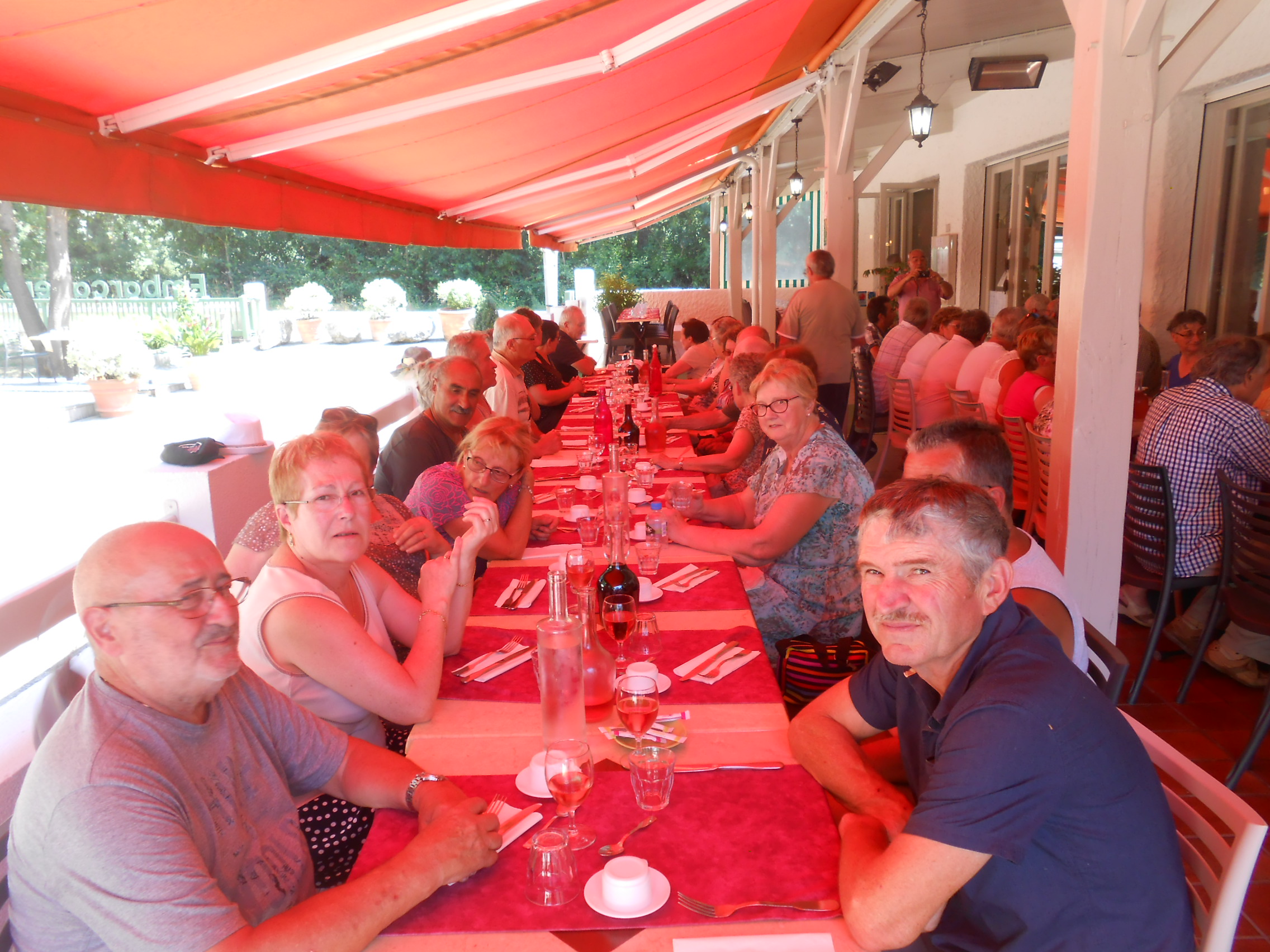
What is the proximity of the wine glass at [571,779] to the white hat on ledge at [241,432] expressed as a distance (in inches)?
155

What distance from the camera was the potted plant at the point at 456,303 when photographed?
2197 cm

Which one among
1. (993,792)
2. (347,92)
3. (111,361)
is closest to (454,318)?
(111,361)

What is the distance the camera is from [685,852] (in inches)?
53.1

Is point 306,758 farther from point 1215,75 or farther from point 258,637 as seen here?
point 1215,75

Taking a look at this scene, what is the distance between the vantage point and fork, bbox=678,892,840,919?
1209 mm

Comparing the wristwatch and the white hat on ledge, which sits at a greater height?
the white hat on ledge

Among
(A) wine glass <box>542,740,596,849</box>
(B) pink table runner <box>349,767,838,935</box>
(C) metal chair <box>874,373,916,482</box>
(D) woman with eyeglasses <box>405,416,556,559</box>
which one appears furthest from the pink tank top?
(A) wine glass <box>542,740,596,849</box>

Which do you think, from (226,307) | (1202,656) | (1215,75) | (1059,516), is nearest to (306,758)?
(1059,516)

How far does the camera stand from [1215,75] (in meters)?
6.20

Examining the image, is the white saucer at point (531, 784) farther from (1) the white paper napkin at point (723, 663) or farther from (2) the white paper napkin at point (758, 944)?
(1) the white paper napkin at point (723, 663)

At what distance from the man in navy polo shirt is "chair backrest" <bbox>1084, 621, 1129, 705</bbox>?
436 millimetres

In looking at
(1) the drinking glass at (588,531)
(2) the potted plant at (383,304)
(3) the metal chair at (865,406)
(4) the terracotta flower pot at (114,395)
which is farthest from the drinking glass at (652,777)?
(2) the potted plant at (383,304)

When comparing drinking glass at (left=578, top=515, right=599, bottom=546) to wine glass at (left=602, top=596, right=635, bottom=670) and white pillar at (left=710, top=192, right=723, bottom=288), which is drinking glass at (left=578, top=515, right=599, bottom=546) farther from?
white pillar at (left=710, top=192, right=723, bottom=288)

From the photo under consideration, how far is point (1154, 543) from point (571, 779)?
9.80 ft
